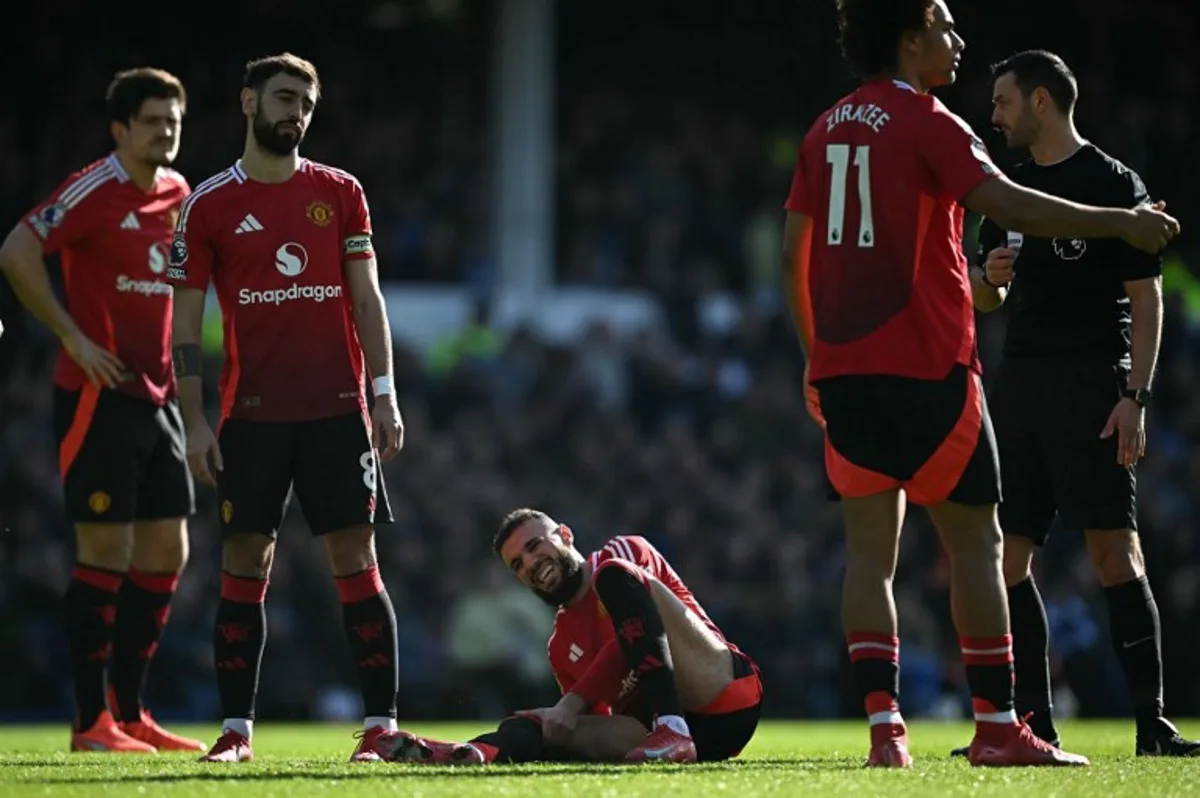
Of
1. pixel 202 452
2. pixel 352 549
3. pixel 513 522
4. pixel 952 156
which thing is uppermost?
pixel 952 156

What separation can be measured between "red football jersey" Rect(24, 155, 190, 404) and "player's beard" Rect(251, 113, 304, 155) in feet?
5.81

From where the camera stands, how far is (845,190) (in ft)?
22.7

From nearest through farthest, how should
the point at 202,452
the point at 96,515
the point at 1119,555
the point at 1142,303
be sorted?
the point at 202,452 < the point at 1142,303 < the point at 1119,555 < the point at 96,515

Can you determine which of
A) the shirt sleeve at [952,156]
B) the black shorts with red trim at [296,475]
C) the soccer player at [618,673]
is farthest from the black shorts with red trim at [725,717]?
the shirt sleeve at [952,156]

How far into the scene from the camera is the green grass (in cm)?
599

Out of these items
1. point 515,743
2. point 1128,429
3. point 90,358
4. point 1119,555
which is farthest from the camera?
point 90,358

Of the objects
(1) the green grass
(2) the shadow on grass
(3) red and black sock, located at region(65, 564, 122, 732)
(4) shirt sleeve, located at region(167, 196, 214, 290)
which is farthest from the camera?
(3) red and black sock, located at region(65, 564, 122, 732)

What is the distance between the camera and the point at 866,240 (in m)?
6.85

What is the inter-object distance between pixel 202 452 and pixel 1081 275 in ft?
10.8

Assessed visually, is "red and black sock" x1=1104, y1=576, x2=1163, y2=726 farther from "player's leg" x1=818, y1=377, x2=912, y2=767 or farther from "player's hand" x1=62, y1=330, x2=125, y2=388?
"player's hand" x1=62, y1=330, x2=125, y2=388

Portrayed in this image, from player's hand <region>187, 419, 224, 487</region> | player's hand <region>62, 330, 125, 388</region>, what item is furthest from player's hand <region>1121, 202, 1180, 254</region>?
player's hand <region>62, 330, 125, 388</region>

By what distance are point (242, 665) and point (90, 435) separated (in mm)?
2085

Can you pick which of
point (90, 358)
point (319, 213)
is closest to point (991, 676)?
point (319, 213)

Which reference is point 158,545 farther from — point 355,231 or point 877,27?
point 877,27
